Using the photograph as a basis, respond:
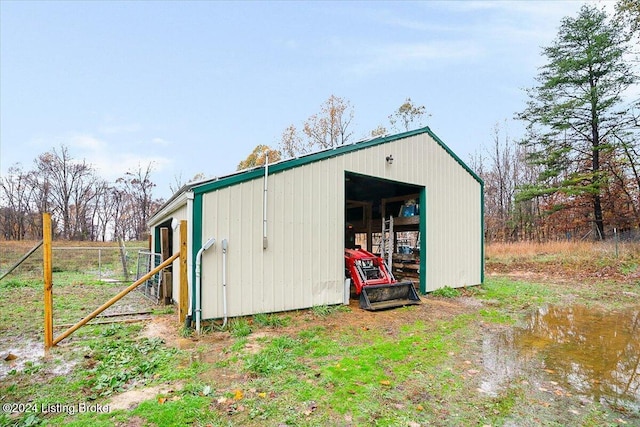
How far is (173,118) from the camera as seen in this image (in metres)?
18.8

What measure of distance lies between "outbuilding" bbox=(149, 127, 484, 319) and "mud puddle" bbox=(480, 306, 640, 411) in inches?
110

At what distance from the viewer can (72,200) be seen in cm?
2891

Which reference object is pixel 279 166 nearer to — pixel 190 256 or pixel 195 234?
pixel 195 234

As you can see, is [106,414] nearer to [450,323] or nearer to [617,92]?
[450,323]

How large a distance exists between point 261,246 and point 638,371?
481cm

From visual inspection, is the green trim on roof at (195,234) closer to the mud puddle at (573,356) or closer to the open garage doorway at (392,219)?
the mud puddle at (573,356)

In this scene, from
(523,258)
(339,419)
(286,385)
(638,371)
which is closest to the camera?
(339,419)

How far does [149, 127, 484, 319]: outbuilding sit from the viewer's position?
4734 millimetres

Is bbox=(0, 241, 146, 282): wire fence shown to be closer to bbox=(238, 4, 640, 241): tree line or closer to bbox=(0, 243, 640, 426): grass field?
bbox=(0, 243, 640, 426): grass field

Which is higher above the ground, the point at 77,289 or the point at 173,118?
the point at 173,118

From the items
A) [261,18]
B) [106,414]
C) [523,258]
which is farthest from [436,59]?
[106,414]

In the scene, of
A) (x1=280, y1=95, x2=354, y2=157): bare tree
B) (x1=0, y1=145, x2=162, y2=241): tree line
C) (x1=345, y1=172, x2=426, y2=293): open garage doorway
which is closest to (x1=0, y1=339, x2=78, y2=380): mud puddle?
(x1=345, y1=172, x2=426, y2=293): open garage doorway

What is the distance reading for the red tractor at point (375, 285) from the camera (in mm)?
6199

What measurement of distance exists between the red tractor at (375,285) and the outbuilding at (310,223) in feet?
1.44
